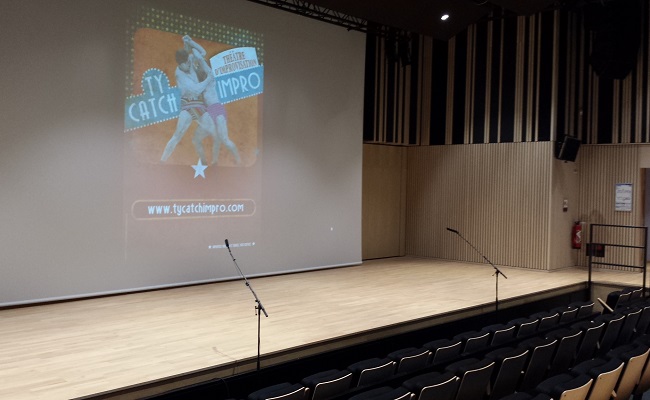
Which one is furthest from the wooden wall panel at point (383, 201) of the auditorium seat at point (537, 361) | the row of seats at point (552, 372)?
the auditorium seat at point (537, 361)

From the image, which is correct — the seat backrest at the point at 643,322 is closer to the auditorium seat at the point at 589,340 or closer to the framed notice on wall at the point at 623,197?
the auditorium seat at the point at 589,340

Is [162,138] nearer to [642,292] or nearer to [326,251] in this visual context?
[326,251]

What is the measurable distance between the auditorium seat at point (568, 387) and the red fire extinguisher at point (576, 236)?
818 centimetres

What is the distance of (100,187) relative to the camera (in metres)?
7.94

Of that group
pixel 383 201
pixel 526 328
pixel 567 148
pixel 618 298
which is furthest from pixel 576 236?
pixel 526 328

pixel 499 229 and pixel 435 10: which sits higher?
pixel 435 10

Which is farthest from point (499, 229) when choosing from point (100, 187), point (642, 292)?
point (100, 187)

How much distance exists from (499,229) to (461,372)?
8.01m

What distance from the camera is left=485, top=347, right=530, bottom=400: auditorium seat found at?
464 cm

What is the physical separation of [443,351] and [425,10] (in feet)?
18.3

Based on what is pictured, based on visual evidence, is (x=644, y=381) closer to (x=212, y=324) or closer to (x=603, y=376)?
(x=603, y=376)

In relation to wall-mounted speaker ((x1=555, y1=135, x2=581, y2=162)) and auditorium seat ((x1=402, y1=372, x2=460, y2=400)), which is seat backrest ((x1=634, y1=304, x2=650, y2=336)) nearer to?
auditorium seat ((x1=402, y1=372, x2=460, y2=400))

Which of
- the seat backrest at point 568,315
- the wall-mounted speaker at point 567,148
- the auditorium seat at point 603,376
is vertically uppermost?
the wall-mounted speaker at point 567,148

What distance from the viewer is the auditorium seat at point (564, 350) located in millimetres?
5324
